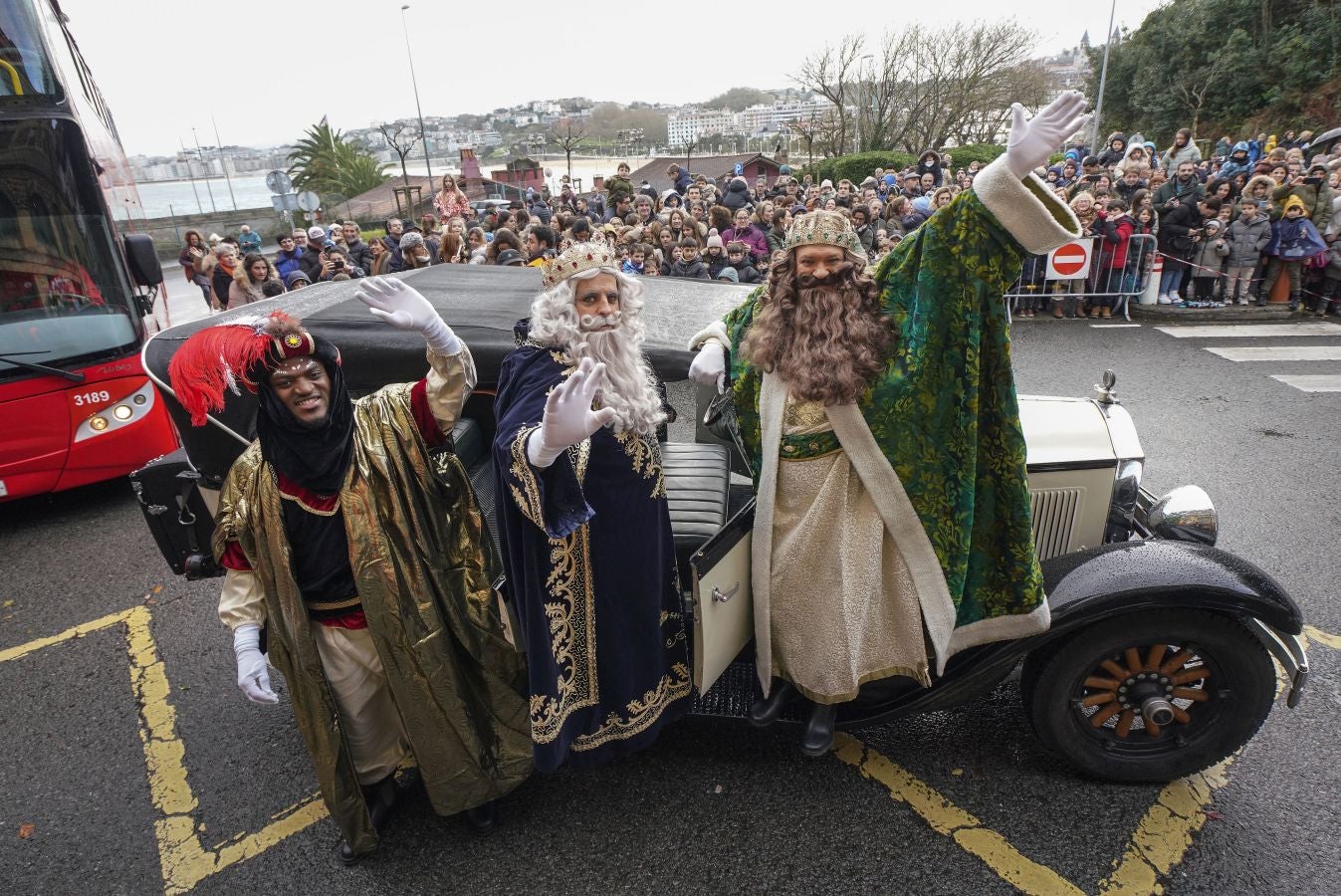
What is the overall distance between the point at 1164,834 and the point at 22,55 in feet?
24.0

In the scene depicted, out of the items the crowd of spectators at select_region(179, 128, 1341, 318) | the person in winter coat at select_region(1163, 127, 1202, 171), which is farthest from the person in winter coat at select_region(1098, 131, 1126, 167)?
the crowd of spectators at select_region(179, 128, 1341, 318)

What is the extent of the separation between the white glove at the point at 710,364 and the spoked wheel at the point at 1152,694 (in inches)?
63.1

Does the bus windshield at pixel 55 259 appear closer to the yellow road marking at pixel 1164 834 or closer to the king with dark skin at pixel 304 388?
the king with dark skin at pixel 304 388

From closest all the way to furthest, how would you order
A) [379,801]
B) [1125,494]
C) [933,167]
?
1. [379,801]
2. [1125,494]
3. [933,167]

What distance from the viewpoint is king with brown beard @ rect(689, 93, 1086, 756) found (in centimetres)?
230

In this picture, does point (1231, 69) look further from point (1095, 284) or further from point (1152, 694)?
point (1152, 694)

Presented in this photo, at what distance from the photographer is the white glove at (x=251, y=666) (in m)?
2.37

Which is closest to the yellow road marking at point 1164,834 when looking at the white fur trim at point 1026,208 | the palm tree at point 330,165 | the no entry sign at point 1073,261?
the white fur trim at point 1026,208

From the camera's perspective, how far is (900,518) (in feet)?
8.07

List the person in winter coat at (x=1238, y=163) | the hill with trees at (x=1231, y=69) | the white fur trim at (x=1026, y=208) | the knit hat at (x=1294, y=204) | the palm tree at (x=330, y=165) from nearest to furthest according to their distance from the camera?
the white fur trim at (x=1026, y=208)
the knit hat at (x=1294, y=204)
the person in winter coat at (x=1238, y=163)
the hill with trees at (x=1231, y=69)
the palm tree at (x=330, y=165)

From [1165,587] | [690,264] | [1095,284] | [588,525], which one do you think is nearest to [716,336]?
[588,525]

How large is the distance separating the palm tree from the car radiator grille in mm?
51672

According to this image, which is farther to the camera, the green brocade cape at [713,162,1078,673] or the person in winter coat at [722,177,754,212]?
the person in winter coat at [722,177,754,212]

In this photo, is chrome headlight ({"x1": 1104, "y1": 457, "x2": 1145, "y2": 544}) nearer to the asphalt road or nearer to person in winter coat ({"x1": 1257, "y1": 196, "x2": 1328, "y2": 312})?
the asphalt road
